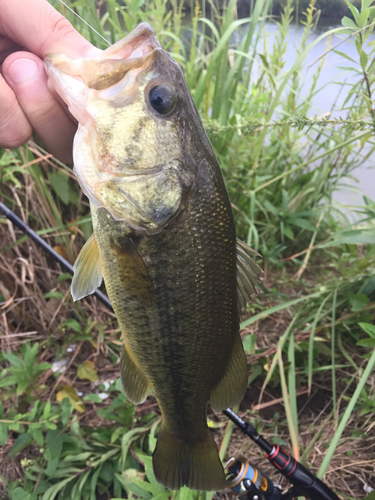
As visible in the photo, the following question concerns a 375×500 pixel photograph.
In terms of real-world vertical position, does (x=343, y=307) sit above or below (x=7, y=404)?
above

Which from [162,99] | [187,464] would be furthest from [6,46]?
[187,464]

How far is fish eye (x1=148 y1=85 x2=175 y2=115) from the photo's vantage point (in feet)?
3.36

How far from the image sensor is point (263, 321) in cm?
257

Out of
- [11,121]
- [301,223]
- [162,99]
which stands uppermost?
[162,99]

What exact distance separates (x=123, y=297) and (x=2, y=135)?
76cm

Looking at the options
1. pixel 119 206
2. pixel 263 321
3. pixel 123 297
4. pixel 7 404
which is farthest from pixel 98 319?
pixel 119 206

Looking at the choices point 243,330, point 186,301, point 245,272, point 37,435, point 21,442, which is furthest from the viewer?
point 243,330

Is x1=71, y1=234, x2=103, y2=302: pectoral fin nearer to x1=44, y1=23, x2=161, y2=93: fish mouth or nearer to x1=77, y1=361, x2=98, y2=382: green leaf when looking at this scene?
x1=44, y1=23, x2=161, y2=93: fish mouth

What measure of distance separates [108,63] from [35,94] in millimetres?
351

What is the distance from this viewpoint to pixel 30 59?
1135 millimetres

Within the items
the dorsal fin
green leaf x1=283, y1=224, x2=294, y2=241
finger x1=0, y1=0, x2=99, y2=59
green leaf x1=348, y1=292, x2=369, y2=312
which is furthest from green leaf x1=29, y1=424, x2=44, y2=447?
green leaf x1=283, y1=224, x2=294, y2=241

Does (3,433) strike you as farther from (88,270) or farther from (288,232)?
(288,232)

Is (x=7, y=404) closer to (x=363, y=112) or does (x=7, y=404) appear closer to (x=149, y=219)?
(x=149, y=219)

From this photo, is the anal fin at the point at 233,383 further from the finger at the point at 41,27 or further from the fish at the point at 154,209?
the finger at the point at 41,27
